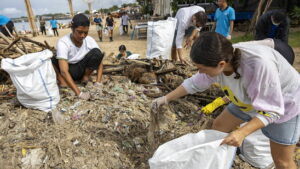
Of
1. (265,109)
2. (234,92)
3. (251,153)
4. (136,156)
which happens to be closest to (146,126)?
(136,156)

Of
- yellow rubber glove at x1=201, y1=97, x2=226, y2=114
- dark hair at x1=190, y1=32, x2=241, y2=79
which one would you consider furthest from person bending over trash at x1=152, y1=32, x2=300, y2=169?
yellow rubber glove at x1=201, y1=97, x2=226, y2=114

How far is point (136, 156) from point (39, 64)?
1.56 meters

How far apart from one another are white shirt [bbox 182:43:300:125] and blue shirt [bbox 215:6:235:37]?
136 inches

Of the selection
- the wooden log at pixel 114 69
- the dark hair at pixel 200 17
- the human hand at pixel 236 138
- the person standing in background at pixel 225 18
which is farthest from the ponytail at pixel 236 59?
the person standing in background at pixel 225 18

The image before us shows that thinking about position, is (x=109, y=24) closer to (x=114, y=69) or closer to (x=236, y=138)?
(x=114, y=69)

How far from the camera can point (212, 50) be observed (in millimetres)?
1049

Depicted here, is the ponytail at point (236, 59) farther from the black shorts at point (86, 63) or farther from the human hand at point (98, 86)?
the black shorts at point (86, 63)

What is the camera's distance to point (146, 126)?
8.14 feet

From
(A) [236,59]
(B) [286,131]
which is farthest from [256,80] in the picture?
(B) [286,131]

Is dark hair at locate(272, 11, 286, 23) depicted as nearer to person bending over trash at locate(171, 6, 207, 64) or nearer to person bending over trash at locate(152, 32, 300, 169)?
person bending over trash at locate(152, 32, 300, 169)

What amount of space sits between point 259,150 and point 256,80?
1229mm

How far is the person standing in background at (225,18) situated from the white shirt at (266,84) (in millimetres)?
3445

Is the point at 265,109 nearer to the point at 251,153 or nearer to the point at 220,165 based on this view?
the point at 220,165

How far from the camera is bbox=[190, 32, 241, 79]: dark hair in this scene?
105 cm
